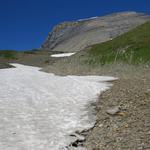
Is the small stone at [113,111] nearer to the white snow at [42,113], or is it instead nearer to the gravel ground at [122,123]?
the gravel ground at [122,123]

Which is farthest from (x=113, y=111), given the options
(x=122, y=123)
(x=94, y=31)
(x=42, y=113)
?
(x=94, y=31)

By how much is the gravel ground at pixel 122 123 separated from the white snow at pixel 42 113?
0.68m

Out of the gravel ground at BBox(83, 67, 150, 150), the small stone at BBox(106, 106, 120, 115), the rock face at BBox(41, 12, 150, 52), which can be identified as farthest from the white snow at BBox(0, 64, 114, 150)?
the rock face at BBox(41, 12, 150, 52)

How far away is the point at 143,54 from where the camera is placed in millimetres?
46594

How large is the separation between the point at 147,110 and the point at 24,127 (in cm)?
567

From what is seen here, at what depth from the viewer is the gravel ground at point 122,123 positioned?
12.2m

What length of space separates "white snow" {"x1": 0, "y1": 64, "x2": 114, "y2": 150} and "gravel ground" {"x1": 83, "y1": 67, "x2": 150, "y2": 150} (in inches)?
26.9

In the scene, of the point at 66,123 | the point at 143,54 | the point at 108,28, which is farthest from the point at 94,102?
the point at 108,28

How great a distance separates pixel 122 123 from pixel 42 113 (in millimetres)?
3662

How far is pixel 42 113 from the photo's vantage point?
51.6 ft

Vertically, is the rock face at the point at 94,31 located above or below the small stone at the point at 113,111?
above

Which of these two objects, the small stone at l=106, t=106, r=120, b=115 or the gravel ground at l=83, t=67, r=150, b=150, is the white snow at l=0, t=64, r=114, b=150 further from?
the small stone at l=106, t=106, r=120, b=115

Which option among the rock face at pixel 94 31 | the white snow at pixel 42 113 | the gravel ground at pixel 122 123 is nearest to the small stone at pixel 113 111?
the gravel ground at pixel 122 123

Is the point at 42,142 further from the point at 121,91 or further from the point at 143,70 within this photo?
the point at 143,70
